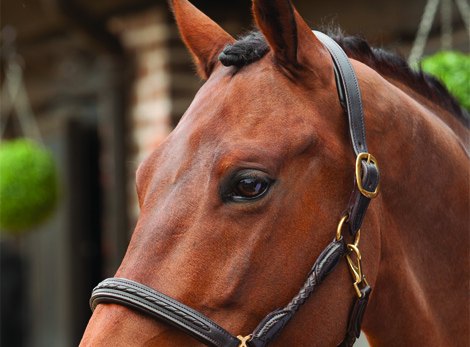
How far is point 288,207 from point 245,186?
0.35ft

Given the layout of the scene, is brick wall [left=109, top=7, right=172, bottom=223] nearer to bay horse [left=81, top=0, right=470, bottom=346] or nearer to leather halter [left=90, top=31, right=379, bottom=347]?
bay horse [left=81, top=0, right=470, bottom=346]

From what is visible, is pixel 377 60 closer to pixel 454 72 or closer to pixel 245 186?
pixel 245 186

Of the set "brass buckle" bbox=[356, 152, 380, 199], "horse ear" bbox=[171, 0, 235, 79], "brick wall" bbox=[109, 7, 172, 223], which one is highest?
"horse ear" bbox=[171, 0, 235, 79]

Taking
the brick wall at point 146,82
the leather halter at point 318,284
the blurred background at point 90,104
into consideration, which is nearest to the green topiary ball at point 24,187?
the blurred background at point 90,104

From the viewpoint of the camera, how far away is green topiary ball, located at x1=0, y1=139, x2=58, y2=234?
14.4ft

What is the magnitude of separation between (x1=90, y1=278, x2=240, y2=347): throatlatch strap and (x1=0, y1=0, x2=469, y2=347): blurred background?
2652mm

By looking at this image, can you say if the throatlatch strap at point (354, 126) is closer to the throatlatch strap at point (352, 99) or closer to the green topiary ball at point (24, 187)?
the throatlatch strap at point (352, 99)

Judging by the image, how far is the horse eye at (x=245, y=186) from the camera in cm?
167

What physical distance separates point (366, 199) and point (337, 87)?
0.86ft

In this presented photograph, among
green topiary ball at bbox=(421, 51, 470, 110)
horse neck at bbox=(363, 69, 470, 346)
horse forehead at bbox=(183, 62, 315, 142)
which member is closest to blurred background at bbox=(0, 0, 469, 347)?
green topiary ball at bbox=(421, 51, 470, 110)

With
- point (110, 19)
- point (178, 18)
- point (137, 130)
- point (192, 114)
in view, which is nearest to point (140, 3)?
point (110, 19)

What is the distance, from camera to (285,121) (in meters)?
1.74

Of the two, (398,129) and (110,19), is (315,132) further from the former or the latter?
(110,19)

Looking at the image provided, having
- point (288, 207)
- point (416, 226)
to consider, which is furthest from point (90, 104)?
point (288, 207)
